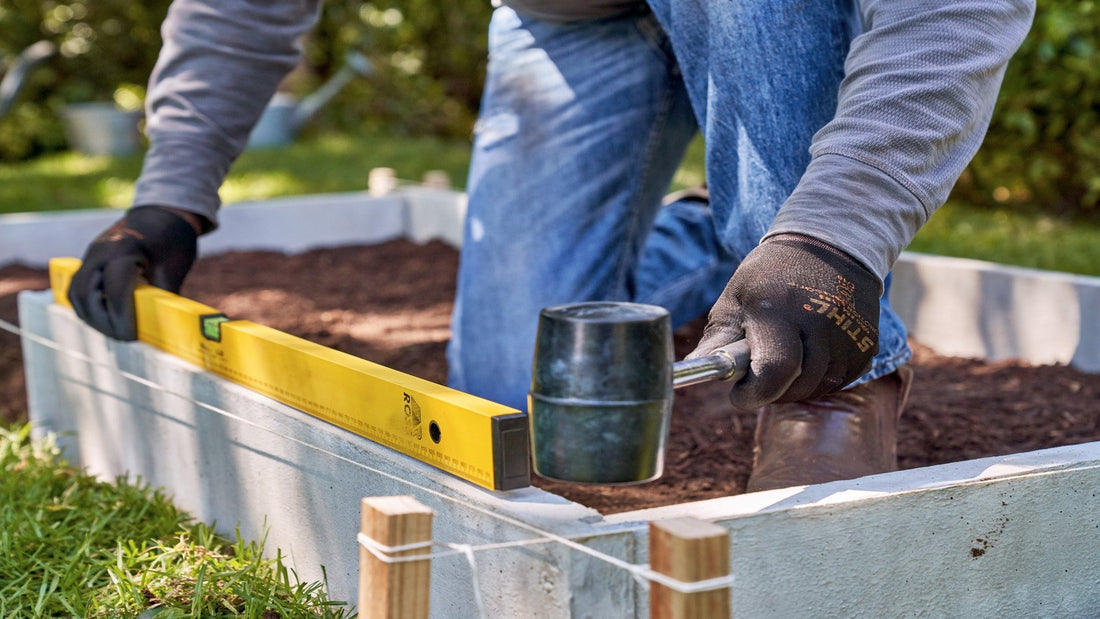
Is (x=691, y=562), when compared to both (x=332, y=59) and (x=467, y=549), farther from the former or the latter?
(x=332, y=59)

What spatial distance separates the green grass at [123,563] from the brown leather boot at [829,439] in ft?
2.27

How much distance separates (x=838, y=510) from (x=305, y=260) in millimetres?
2856

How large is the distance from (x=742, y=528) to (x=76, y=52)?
30.2ft

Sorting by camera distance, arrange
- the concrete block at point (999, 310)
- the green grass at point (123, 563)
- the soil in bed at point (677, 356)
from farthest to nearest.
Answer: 1. the concrete block at point (999, 310)
2. the soil in bed at point (677, 356)
3. the green grass at point (123, 563)

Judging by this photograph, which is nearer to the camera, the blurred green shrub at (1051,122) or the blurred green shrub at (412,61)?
the blurred green shrub at (1051,122)

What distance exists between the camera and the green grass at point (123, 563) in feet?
5.27

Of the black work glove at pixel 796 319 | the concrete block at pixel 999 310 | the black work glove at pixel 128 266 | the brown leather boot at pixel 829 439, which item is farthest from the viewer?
the concrete block at pixel 999 310

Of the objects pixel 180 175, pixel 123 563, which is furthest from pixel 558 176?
pixel 123 563

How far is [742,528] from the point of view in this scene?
1.29 metres

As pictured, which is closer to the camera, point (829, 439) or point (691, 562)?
point (691, 562)

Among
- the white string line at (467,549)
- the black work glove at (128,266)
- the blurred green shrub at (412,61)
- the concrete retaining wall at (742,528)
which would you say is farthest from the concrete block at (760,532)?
the blurred green shrub at (412,61)

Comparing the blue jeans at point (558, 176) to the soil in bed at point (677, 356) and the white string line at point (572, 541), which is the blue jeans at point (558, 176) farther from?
the white string line at point (572, 541)

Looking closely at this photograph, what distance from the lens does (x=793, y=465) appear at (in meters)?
1.75

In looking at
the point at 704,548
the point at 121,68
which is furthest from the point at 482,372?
the point at 121,68
